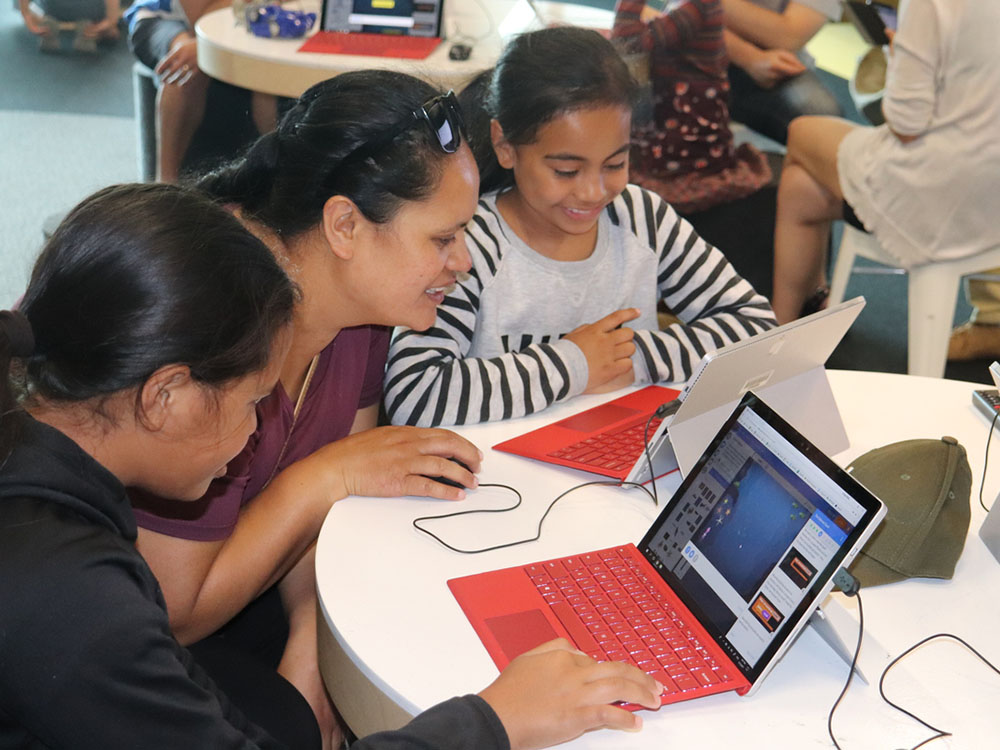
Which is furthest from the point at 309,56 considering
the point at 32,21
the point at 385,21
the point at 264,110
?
the point at 32,21

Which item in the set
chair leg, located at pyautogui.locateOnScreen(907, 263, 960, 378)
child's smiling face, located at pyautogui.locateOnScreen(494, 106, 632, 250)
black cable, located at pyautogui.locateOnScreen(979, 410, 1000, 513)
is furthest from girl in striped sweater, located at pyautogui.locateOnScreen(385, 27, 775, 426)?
chair leg, located at pyautogui.locateOnScreen(907, 263, 960, 378)

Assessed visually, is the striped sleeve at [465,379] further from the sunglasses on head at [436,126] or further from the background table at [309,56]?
the background table at [309,56]

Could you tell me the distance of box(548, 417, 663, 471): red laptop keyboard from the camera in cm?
136

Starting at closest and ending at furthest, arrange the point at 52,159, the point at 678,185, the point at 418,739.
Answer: the point at 418,739 → the point at 678,185 → the point at 52,159

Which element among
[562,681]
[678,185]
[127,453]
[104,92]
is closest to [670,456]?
[562,681]

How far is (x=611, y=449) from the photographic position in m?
1.39

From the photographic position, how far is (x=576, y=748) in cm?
95

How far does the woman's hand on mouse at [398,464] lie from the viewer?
1.28m

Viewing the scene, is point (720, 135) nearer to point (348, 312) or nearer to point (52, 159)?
point (348, 312)

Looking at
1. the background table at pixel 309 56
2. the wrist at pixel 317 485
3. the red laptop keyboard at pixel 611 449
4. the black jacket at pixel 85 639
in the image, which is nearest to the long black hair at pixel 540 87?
the red laptop keyboard at pixel 611 449

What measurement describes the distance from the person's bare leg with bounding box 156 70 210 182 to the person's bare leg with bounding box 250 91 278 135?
0.57 feet

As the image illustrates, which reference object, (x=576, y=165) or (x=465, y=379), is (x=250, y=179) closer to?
(x=465, y=379)

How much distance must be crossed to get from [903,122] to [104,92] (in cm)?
366

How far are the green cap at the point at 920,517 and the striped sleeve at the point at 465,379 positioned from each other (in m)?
0.46
